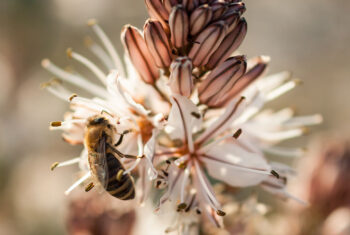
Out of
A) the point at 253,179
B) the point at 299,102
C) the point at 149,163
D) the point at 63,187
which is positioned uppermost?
the point at 149,163

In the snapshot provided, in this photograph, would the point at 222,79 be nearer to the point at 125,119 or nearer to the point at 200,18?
the point at 200,18

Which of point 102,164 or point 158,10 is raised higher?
point 158,10

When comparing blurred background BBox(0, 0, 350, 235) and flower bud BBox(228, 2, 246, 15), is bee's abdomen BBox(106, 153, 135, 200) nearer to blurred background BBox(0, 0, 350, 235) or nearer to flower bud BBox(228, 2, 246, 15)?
flower bud BBox(228, 2, 246, 15)

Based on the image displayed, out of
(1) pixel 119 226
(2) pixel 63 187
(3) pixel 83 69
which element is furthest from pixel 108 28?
(1) pixel 119 226

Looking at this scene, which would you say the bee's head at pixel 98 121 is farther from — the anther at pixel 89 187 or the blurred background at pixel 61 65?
the blurred background at pixel 61 65

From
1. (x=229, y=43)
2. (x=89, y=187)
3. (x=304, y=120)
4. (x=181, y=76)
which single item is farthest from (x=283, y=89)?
(x=89, y=187)

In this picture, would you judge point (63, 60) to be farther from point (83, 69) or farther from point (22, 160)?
point (22, 160)

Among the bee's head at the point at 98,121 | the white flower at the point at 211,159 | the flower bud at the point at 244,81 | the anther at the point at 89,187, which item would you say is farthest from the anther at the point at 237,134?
the anther at the point at 89,187
